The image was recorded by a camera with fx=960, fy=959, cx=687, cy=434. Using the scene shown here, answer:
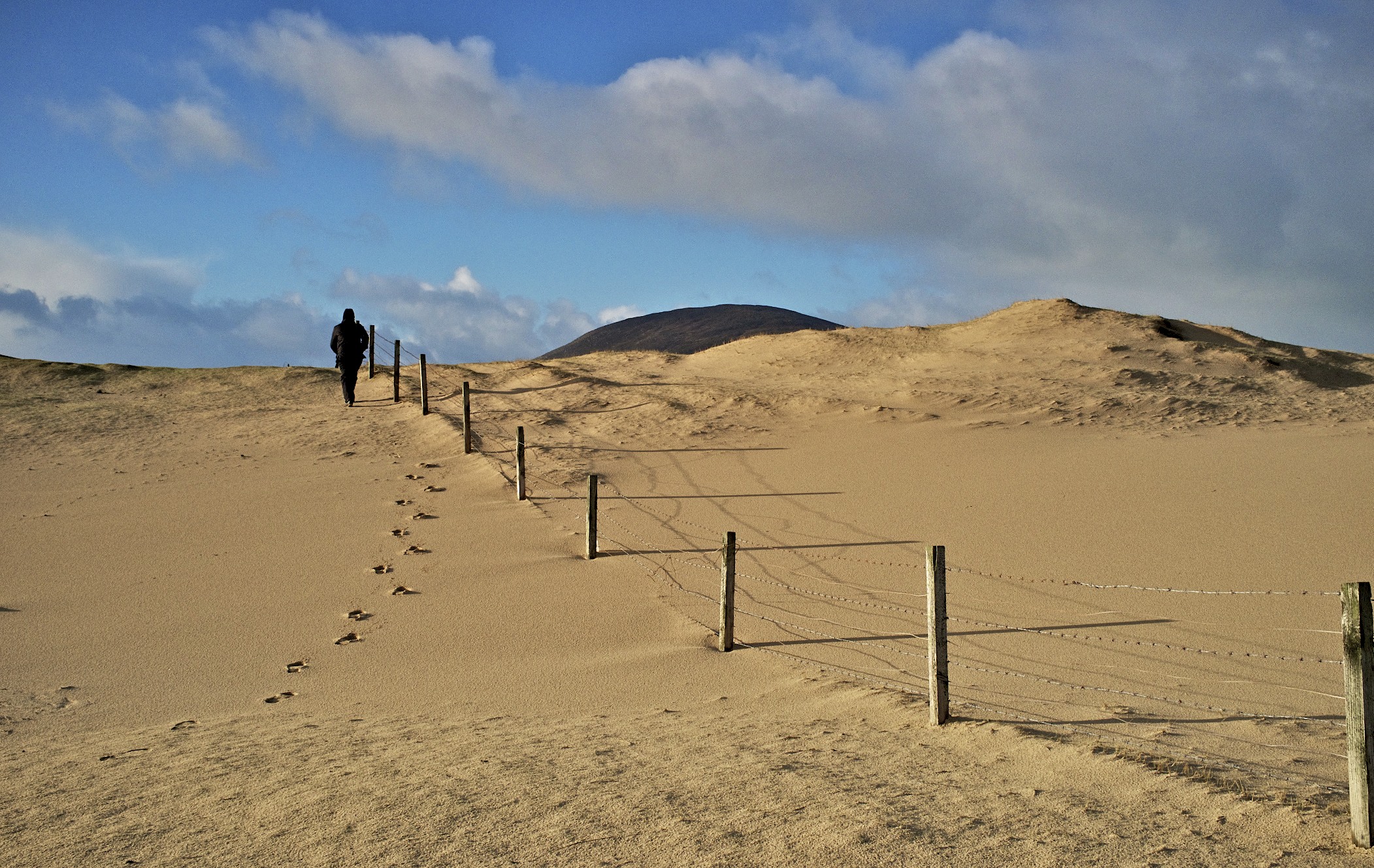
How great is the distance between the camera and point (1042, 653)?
8484 millimetres

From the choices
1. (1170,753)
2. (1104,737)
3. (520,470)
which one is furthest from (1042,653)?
(520,470)

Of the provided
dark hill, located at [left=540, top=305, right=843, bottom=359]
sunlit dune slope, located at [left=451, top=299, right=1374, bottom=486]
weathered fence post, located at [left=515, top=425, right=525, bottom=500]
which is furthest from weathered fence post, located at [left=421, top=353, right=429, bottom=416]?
dark hill, located at [left=540, top=305, right=843, bottom=359]

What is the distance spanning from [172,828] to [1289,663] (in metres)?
8.37

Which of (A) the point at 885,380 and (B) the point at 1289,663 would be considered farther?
(A) the point at 885,380

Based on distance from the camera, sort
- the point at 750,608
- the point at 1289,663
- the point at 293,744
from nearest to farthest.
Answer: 1. the point at 293,744
2. the point at 1289,663
3. the point at 750,608

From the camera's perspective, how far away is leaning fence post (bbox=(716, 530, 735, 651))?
8.51m

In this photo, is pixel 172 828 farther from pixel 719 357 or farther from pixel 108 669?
pixel 719 357

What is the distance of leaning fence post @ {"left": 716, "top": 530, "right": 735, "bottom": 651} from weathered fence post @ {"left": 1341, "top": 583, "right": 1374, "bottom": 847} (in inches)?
186

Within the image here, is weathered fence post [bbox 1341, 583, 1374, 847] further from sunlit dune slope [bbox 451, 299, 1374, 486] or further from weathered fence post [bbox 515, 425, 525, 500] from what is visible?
sunlit dune slope [bbox 451, 299, 1374, 486]

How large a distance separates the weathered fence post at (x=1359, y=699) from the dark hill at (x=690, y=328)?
199 ft

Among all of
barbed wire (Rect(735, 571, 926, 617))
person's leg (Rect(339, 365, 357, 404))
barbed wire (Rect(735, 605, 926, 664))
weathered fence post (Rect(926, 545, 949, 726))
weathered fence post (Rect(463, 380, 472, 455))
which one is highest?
person's leg (Rect(339, 365, 357, 404))

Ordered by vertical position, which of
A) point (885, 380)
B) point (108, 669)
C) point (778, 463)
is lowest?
point (108, 669)

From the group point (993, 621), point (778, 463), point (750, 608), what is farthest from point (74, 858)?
point (778, 463)

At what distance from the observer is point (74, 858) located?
4195 mm
